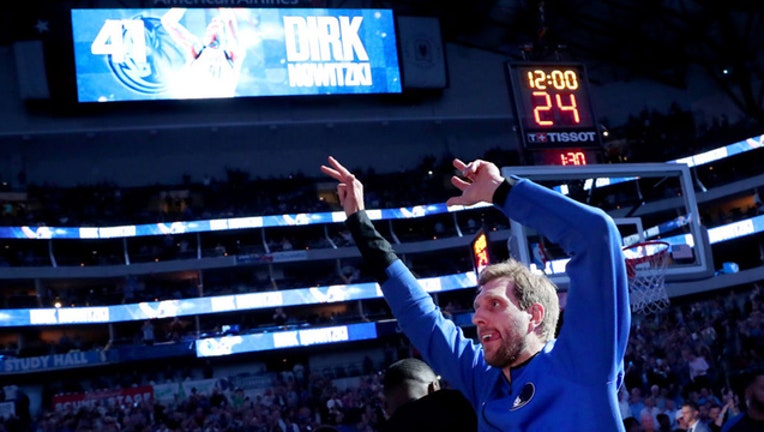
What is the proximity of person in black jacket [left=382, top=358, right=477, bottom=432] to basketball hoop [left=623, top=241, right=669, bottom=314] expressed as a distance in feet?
24.9

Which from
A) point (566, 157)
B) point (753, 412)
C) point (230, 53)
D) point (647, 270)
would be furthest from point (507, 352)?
point (230, 53)

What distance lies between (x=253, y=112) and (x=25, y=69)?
8.27 metres

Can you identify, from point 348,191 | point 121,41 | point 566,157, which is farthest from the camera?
point 121,41

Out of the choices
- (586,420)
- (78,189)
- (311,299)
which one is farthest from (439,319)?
(78,189)

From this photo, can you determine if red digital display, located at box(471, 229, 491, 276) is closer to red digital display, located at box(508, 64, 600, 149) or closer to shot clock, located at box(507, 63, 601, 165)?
shot clock, located at box(507, 63, 601, 165)

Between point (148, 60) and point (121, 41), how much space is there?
3.64ft

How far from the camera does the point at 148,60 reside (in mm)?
30422

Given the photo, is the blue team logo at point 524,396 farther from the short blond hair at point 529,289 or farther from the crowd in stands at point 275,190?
the crowd in stands at point 275,190

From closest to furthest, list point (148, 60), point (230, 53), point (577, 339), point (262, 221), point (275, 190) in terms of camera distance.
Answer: point (577, 339)
point (148, 60)
point (230, 53)
point (262, 221)
point (275, 190)

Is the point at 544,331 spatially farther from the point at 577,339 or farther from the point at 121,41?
the point at 121,41

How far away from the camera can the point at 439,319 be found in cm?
268

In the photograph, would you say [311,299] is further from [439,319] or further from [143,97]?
[439,319]

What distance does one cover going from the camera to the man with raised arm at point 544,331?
6.71 feet

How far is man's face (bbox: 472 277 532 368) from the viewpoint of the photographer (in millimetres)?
2225
